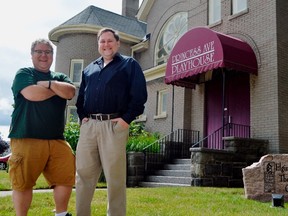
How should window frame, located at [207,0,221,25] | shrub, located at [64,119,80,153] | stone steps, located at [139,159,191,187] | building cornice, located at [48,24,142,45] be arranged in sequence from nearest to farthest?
stone steps, located at [139,159,191,187] → shrub, located at [64,119,80,153] → window frame, located at [207,0,221,25] → building cornice, located at [48,24,142,45]

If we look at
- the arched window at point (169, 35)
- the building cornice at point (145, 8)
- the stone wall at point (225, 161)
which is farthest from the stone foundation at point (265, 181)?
the building cornice at point (145, 8)

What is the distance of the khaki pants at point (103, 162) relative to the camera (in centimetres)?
350

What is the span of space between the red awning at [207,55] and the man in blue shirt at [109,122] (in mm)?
6823

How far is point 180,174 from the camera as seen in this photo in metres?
10.2

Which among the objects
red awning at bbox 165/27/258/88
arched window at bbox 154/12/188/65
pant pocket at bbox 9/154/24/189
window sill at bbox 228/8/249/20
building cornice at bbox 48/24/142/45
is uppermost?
building cornice at bbox 48/24/142/45

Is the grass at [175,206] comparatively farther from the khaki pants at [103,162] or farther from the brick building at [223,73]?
the brick building at [223,73]

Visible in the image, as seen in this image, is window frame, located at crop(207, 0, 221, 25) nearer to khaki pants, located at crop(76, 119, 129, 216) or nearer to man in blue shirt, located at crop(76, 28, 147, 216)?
man in blue shirt, located at crop(76, 28, 147, 216)

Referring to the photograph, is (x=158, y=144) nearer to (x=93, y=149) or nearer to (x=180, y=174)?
(x=180, y=174)

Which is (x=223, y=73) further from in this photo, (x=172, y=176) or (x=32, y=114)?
(x=32, y=114)

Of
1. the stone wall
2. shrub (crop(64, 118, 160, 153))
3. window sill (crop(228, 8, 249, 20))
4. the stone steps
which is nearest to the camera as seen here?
the stone wall

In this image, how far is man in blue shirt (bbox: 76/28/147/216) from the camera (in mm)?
3504

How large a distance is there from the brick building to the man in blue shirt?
6.83m

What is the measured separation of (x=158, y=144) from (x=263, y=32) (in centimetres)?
473

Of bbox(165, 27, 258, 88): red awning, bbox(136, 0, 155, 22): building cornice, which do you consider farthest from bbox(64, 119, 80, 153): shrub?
bbox(136, 0, 155, 22): building cornice
